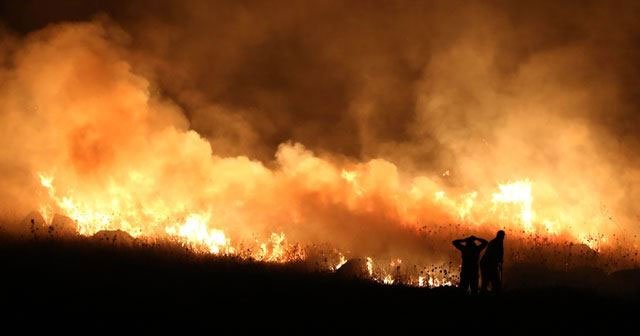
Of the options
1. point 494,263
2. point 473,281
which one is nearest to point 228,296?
point 473,281

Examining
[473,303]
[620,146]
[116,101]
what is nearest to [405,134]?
[620,146]

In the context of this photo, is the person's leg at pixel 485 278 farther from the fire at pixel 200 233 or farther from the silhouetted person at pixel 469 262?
the fire at pixel 200 233

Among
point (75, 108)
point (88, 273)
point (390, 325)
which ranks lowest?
point (390, 325)

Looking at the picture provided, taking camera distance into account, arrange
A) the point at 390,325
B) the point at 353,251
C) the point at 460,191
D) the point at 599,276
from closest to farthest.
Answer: the point at 390,325
the point at 599,276
the point at 353,251
the point at 460,191

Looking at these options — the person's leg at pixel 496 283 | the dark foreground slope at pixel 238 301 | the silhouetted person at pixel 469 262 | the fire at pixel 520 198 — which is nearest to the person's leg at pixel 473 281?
the silhouetted person at pixel 469 262

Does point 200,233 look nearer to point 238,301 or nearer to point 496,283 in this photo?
point 238,301

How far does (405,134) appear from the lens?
103ft

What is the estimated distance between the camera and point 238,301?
10930 millimetres

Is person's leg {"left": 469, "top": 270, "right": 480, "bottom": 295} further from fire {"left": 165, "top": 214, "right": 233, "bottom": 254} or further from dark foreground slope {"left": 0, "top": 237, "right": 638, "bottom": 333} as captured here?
fire {"left": 165, "top": 214, "right": 233, "bottom": 254}

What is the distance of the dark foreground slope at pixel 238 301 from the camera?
31.3 ft

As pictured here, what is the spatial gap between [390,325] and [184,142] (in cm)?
1585

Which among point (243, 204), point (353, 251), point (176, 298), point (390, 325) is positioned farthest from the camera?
point (243, 204)

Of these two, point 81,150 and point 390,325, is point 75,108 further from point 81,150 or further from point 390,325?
point 390,325

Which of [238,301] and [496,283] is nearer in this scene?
[238,301]
